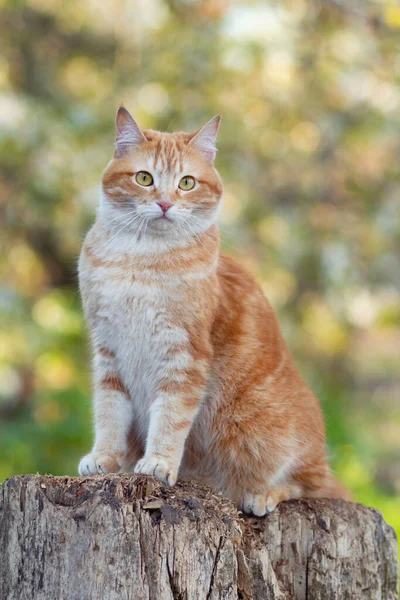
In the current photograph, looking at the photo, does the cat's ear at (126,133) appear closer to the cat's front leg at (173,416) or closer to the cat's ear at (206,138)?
the cat's ear at (206,138)

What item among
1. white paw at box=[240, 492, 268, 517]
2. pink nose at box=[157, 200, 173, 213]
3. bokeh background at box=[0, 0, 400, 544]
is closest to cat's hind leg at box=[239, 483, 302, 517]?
white paw at box=[240, 492, 268, 517]

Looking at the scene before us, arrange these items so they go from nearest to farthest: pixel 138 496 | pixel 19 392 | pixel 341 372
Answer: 1. pixel 138 496
2. pixel 19 392
3. pixel 341 372

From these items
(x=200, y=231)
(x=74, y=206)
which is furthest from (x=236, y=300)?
(x=74, y=206)

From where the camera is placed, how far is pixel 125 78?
7.42 metres

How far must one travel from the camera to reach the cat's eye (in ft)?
9.38

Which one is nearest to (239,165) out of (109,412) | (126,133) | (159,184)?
(126,133)

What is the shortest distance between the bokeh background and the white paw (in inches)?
123

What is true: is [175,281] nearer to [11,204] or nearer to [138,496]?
[138,496]

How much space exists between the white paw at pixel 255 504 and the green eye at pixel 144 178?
1.25 m

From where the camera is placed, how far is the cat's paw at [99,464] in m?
2.69

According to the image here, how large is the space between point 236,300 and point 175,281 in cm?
34

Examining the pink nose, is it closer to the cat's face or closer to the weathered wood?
the cat's face

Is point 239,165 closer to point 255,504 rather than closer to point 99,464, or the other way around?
point 255,504

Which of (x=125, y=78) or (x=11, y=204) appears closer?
(x=11, y=204)
